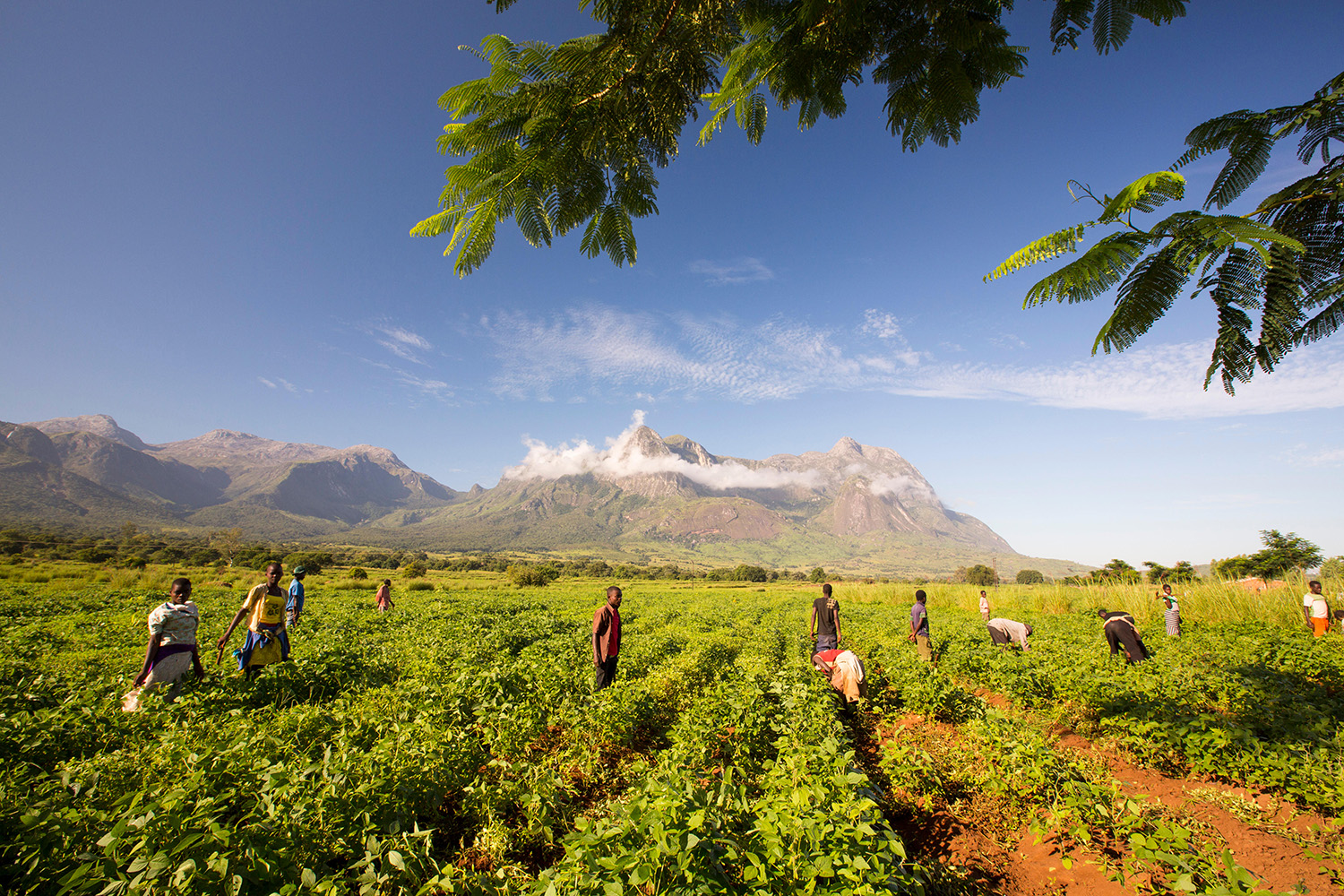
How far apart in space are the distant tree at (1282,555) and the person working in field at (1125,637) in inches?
2212

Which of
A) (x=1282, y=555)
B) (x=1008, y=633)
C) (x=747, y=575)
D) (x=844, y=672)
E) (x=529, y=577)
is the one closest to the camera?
(x=844, y=672)

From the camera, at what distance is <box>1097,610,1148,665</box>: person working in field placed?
10.7m

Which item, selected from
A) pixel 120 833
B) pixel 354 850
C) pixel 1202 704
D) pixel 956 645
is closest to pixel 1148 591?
pixel 956 645

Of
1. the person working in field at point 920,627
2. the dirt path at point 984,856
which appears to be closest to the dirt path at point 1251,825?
the dirt path at point 984,856

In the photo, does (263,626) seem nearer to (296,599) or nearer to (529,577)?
(296,599)

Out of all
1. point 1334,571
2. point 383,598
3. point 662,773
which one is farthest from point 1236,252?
point 383,598

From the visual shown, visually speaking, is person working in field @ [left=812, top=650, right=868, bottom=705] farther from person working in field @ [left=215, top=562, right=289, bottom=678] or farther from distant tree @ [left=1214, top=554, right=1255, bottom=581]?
distant tree @ [left=1214, top=554, right=1255, bottom=581]

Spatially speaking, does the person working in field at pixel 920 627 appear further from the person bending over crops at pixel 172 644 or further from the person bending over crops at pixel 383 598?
the person bending over crops at pixel 383 598

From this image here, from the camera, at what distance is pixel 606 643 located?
28.3 ft

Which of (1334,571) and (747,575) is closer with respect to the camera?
(1334,571)

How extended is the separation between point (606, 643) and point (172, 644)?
650 cm

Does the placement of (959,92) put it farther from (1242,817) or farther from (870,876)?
(1242,817)

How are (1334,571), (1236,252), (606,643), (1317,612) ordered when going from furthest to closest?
(1334,571)
(1317,612)
(606,643)
(1236,252)

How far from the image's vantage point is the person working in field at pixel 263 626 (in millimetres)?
8164
